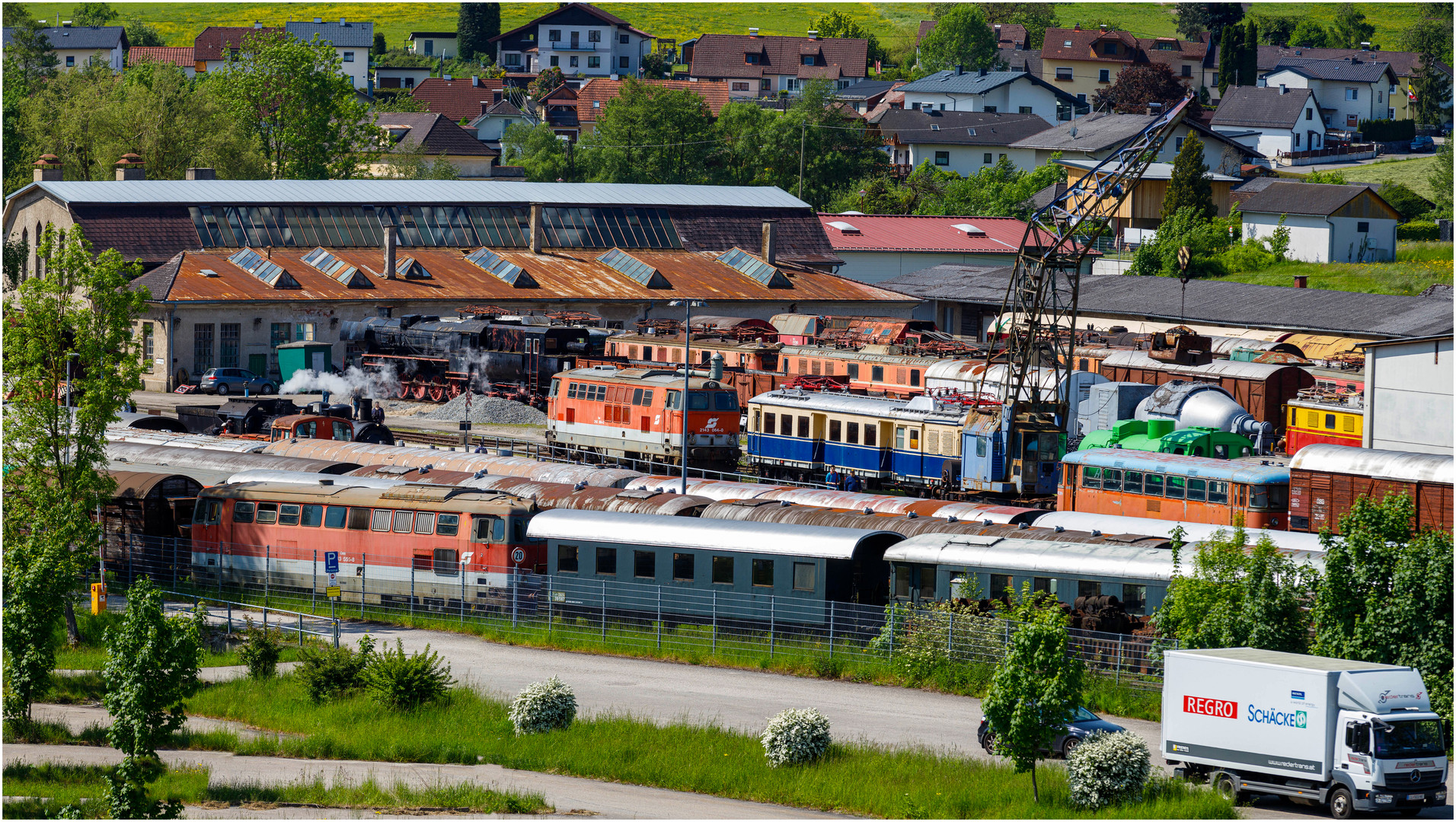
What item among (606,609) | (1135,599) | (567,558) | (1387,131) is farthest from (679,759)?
(1387,131)

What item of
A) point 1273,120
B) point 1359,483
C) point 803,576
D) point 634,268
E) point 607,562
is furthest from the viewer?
point 1273,120

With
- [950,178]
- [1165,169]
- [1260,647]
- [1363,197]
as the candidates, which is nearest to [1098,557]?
[1260,647]

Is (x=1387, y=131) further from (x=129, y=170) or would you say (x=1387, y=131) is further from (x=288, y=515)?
(x=288, y=515)

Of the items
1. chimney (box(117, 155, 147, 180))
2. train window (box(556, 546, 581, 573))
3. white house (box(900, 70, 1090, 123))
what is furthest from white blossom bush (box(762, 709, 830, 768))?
white house (box(900, 70, 1090, 123))

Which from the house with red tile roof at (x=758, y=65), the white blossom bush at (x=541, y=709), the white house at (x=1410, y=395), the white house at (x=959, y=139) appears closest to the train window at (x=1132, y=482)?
the white house at (x=1410, y=395)

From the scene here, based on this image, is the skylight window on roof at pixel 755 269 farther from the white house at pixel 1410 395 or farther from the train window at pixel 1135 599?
the train window at pixel 1135 599

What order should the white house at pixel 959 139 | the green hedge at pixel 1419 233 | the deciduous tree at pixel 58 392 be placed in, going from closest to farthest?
1. the deciduous tree at pixel 58 392
2. the green hedge at pixel 1419 233
3. the white house at pixel 959 139
